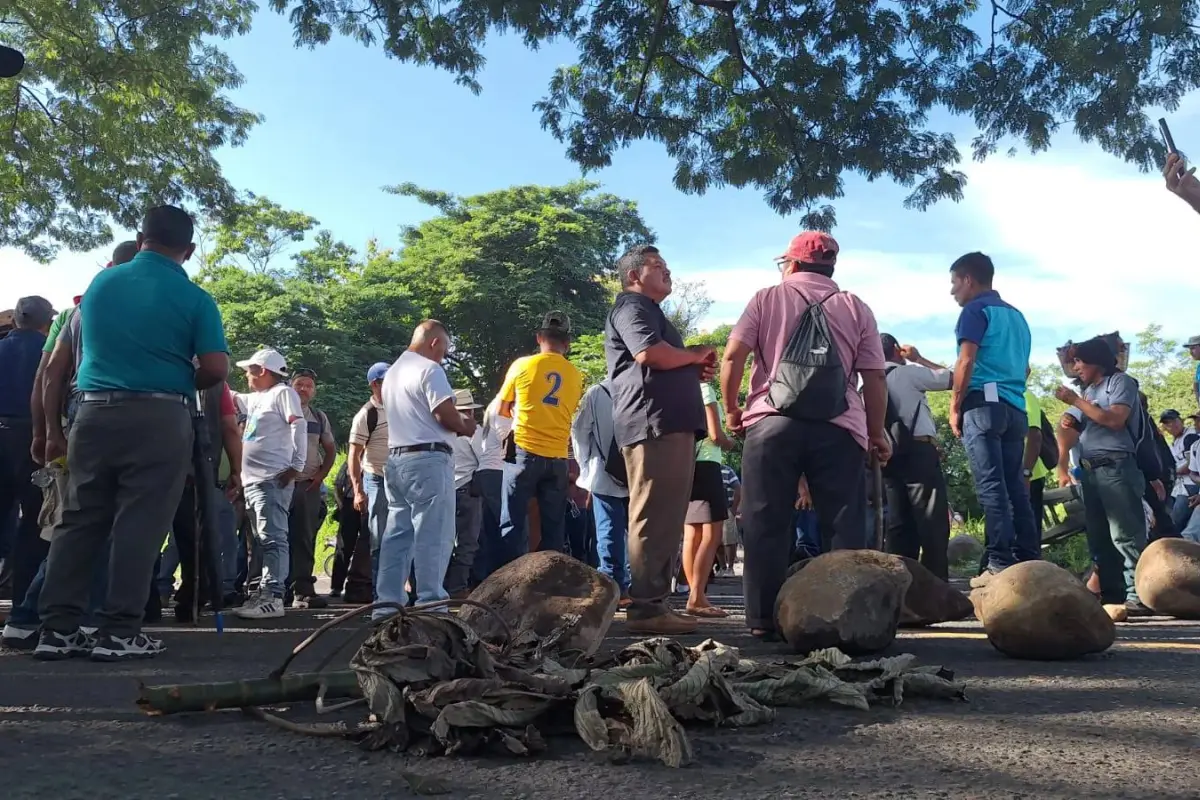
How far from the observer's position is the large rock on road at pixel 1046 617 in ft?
13.2

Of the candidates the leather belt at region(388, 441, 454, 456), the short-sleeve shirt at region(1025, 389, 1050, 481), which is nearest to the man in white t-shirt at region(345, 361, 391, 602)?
the leather belt at region(388, 441, 454, 456)

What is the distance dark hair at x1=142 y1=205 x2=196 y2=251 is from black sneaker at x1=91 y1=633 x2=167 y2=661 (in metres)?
1.75

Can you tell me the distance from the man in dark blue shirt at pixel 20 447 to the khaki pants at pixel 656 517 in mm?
3033

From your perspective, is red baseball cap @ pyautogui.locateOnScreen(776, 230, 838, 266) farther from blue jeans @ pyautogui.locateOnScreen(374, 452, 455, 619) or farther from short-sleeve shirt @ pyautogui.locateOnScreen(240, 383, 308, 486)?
short-sleeve shirt @ pyautogui.locateOnScreen(240, 383, 308, 486)

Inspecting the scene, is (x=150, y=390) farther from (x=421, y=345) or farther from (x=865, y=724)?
(x=865, y=724)

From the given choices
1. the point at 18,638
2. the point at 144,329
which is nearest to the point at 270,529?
the point at 18,638

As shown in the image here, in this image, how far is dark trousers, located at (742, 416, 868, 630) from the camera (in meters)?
4.65

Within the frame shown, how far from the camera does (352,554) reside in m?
8.58

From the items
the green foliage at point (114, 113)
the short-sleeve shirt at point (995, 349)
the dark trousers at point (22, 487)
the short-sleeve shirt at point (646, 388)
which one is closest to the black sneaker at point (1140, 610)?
the short-sleeve shirt at point (995, 349)

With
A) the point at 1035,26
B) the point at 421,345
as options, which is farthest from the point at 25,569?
the point at 1035,26

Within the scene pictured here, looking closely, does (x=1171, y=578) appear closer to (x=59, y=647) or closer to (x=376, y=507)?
(x=376, y=507)

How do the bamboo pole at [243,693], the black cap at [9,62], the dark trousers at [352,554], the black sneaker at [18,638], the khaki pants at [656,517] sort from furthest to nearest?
the dark trousers at [352,554] → the khaki pants at [656,517] → the black sneaker at [18,638] → the black cap at [9,62] → the bamboo pole at [243,693]

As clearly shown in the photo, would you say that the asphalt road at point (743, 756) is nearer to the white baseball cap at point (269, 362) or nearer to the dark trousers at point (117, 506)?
the dark trousers at point (117, 506)

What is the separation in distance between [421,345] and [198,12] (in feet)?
26.4
